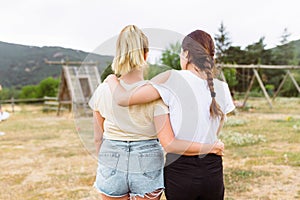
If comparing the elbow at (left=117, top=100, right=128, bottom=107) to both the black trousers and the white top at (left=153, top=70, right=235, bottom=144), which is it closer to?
the white top at (left=153, top=70, right=235, bottom=144)

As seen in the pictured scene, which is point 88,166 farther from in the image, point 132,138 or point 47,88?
point 47,88

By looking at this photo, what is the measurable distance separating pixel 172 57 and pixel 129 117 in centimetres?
41

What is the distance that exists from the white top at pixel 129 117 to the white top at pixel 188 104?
5 centimetres

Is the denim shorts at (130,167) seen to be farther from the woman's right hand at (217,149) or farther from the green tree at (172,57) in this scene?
the green tree at (172,57)

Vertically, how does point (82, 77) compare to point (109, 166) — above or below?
below

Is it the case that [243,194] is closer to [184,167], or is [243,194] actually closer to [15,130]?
[184,167]

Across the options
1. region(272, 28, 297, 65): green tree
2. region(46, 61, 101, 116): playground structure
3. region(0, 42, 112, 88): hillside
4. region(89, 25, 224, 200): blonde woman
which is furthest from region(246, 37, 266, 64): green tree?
region(89, 25, 224, 200): blonde woman

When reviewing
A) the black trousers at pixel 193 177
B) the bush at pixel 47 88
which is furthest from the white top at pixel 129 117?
the bush at pixel 47 88

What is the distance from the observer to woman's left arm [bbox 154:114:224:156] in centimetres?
143

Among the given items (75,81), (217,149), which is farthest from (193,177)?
(75,81)

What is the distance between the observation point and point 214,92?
1490 millimetres

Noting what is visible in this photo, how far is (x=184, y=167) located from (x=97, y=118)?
1.46 feet

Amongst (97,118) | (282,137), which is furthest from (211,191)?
(282,137)

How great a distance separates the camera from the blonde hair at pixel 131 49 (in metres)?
1.43
